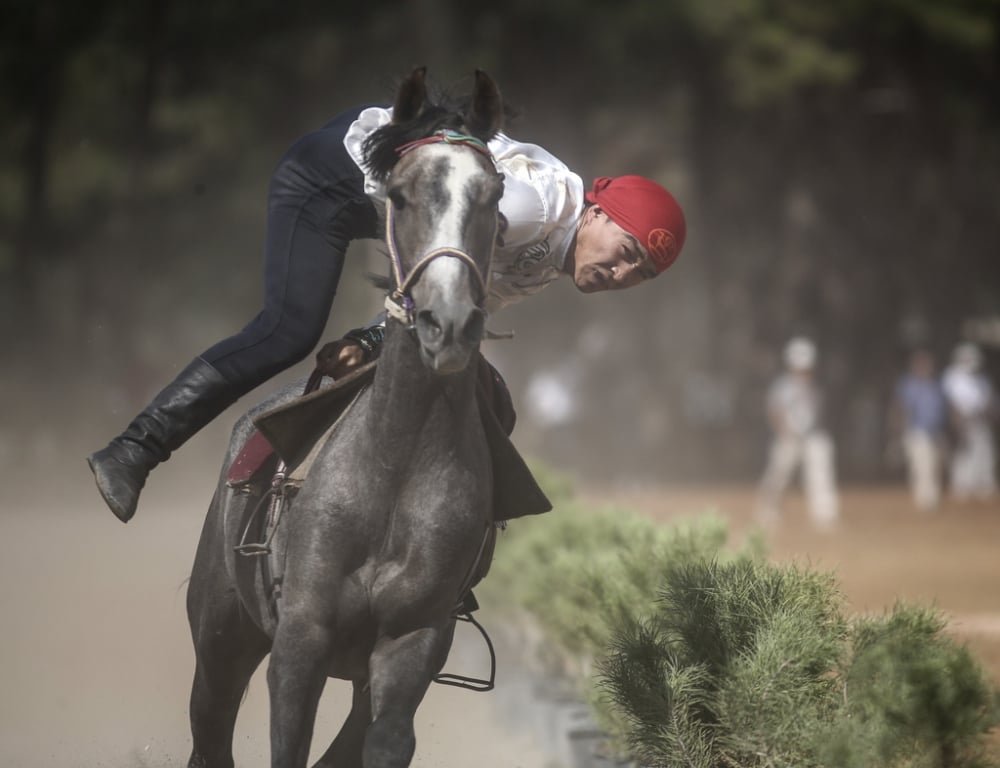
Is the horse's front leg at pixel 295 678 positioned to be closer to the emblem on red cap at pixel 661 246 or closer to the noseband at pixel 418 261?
the noseband at pixel 418 261

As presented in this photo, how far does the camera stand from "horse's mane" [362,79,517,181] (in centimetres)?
516

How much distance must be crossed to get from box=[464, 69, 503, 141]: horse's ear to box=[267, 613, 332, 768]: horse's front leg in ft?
5.33

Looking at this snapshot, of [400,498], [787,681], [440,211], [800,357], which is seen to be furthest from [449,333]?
[800,357]

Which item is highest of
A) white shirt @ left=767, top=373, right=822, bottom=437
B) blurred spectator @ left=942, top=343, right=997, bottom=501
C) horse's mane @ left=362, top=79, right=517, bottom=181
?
blurred spectator @ left=942, top=343, right=997, bottom=501

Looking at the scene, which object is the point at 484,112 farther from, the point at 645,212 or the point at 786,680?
the point at 786,680

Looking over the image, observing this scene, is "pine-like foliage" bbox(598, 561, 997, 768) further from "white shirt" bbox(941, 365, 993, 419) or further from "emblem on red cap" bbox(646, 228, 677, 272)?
"white shirt" bbox(941, 365, 993, 419)

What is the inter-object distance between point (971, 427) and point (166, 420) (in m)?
26.1

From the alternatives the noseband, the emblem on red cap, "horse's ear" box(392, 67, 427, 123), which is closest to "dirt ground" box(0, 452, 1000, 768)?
the emblem on red cap

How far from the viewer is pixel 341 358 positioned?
18.2ft

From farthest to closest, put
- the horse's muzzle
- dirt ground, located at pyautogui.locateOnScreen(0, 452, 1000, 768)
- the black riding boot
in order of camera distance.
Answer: dirt ground, located at pyautogui.locateOnScreen(0, 452, 1000, 768) → the black riding boot → the horse's muzzle

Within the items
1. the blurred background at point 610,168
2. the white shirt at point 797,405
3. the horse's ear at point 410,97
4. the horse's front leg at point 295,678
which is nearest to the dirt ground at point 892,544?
the white shirt at point 797,405

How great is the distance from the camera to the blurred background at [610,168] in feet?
104

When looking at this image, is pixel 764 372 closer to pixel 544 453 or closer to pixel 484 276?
pixel 544 453

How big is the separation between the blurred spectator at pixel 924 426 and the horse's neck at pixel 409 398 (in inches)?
874
